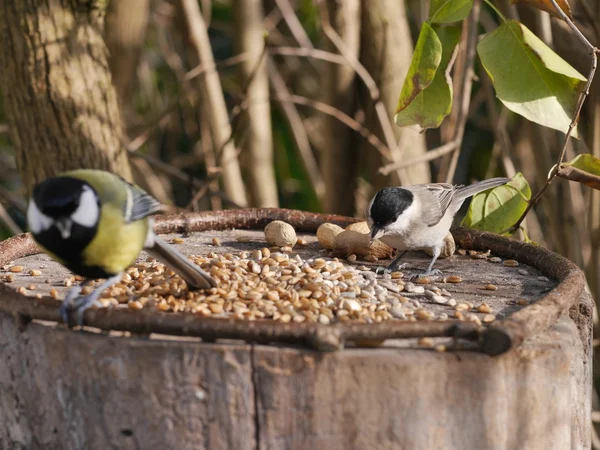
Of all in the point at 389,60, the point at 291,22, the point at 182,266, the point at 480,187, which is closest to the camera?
the point at 182,266

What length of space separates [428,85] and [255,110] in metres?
2.37

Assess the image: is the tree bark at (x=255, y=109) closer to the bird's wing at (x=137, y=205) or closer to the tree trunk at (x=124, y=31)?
the tree trunk at (x=124, y=31)

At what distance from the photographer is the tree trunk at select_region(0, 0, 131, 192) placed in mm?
2885

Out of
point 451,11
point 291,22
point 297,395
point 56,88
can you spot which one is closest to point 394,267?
point 451,11

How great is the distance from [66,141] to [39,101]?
17 cm

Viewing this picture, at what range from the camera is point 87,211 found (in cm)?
182

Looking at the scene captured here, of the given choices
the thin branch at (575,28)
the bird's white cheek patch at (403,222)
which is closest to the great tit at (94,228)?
the bird's white cheek patch at (403,222)

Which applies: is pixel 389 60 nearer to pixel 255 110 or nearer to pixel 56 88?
pixel 255 110

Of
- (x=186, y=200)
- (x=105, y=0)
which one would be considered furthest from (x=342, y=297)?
(x=186, y=200)

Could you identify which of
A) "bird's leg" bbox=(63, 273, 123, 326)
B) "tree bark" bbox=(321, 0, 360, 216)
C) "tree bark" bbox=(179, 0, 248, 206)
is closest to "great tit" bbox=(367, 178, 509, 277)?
"bird's leg" bbox=(63, 273, 123, 326)

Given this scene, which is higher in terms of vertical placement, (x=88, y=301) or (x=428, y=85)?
(x=428, y=85)

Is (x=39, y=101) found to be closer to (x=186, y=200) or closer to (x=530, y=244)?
(x=530, y=244)

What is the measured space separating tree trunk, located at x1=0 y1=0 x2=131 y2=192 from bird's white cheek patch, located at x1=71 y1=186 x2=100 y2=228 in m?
1.16

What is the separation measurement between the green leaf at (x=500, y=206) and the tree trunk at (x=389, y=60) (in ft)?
3.17
